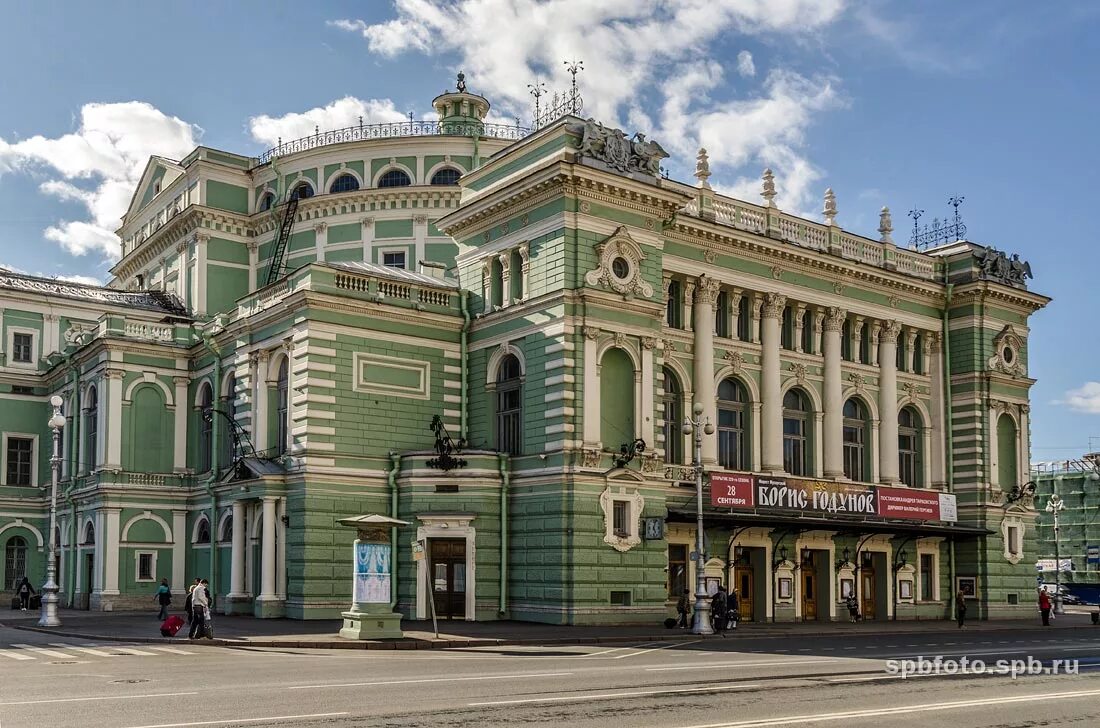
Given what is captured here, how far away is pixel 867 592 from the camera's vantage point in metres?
53.4

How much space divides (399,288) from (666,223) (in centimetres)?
1040

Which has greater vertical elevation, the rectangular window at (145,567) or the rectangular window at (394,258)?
the rectangular window at (394,258)

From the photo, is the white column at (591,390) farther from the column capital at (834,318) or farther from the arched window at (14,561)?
the arched window at (14,561)

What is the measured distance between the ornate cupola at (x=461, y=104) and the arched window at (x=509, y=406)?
21.7 m

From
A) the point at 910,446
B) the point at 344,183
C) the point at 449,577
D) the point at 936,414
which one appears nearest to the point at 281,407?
the point at 449,577

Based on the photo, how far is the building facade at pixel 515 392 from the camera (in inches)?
1686

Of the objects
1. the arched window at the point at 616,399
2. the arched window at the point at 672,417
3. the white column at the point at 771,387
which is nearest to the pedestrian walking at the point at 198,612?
the arched window at the point at 616,399

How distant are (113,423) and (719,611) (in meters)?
27.9

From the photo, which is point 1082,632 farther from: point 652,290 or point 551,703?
point 551,703

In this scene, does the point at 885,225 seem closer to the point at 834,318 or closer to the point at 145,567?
the point at 834,318

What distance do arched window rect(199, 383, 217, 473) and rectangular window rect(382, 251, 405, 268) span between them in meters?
10.8

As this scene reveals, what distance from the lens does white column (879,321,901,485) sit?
55156 millimetres

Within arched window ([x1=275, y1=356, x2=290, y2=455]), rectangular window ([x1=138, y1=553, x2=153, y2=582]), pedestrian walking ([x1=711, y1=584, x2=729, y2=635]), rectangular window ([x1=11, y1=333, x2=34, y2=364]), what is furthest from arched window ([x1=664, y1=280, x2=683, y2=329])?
rectangular window ([x1=11, y1=333, x2=34, y2=364])

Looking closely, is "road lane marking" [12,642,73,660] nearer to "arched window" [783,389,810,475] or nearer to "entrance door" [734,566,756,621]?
"entrance door" [734,566,756,621]
